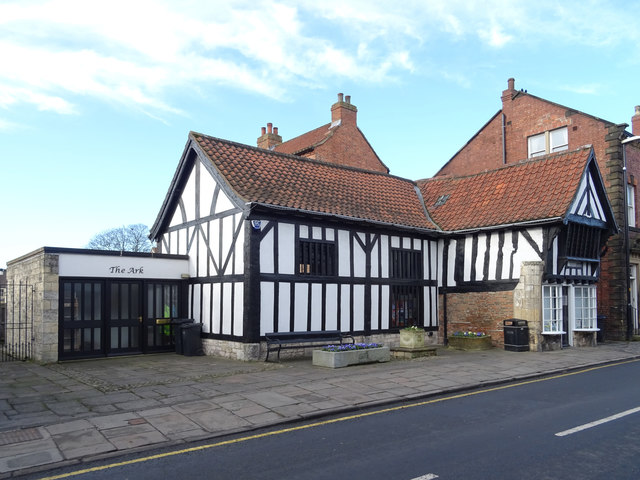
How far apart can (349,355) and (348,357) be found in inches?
2.2

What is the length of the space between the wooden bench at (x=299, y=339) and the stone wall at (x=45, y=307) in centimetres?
578

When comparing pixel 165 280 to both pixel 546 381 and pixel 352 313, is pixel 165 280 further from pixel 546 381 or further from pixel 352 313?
pixel 546 381

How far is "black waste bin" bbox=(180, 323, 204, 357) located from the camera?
626 inches

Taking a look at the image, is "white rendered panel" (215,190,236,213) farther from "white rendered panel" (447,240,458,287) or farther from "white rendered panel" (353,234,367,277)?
"white rendered panel" (447,240,458,287)

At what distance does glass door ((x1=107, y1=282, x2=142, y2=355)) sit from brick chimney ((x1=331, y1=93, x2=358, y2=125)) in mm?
18715

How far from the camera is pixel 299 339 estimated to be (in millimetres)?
14562

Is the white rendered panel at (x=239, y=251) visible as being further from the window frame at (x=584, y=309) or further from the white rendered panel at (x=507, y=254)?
the window frame at (x=584, y=309)

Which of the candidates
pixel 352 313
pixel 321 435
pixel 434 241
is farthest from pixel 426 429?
pixel 434 241

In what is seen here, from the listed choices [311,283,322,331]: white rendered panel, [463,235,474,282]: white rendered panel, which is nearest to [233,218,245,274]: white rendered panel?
[311,283,322,331]: white rendered panel

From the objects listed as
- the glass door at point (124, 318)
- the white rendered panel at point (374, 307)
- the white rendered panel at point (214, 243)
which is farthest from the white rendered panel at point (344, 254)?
the glass door at point (124, 318)

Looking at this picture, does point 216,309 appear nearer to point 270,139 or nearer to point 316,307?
point 316,307

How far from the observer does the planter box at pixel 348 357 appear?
42.1ft

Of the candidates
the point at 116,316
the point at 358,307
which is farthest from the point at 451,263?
the point at 116,316

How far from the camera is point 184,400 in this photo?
907 cm
